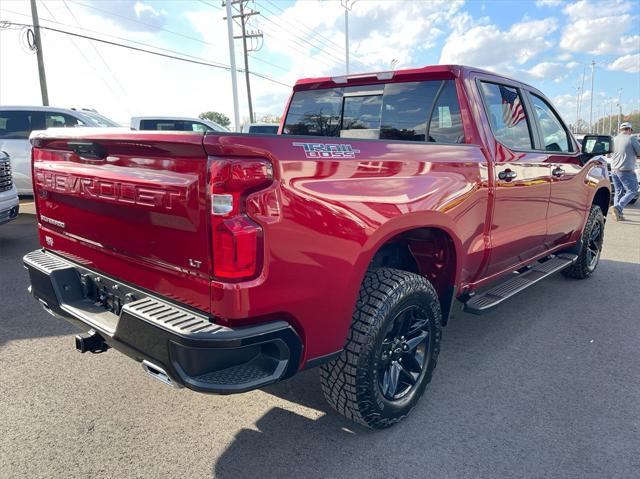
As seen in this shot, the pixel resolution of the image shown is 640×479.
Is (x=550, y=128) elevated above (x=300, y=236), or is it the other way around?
(x=550, y=128)

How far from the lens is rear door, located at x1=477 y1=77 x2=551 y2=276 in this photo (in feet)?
11.0

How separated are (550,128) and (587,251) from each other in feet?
5.83

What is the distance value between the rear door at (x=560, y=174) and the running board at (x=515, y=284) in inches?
7.7

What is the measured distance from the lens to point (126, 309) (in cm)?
205

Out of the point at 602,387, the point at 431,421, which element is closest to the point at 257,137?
the point at 431,421

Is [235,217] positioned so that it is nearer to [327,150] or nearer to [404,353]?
[327,150]

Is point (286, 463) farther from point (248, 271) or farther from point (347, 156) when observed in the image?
point (347, 156)

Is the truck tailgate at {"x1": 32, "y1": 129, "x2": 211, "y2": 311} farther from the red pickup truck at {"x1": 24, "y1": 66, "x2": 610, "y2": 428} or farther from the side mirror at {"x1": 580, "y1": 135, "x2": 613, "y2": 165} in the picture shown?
the side mirror at {"x1": 580, "y1": 135, "x2": 613, "y2": 165}

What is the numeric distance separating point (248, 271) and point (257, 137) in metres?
0.52

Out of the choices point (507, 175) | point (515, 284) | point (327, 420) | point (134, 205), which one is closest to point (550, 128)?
point (507, 175)

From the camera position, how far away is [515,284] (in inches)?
152

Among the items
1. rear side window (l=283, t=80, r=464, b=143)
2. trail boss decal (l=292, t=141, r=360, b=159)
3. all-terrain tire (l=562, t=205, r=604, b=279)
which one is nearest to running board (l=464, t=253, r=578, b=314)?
all-terrain tire (l=562, t=205, r=604, b=279)

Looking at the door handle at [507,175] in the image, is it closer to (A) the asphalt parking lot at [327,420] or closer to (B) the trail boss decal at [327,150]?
(A) the asphalt parking lot at [327,420]

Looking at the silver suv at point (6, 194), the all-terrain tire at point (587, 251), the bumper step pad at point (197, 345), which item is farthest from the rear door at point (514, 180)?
the silver suv at point (6, 194)
